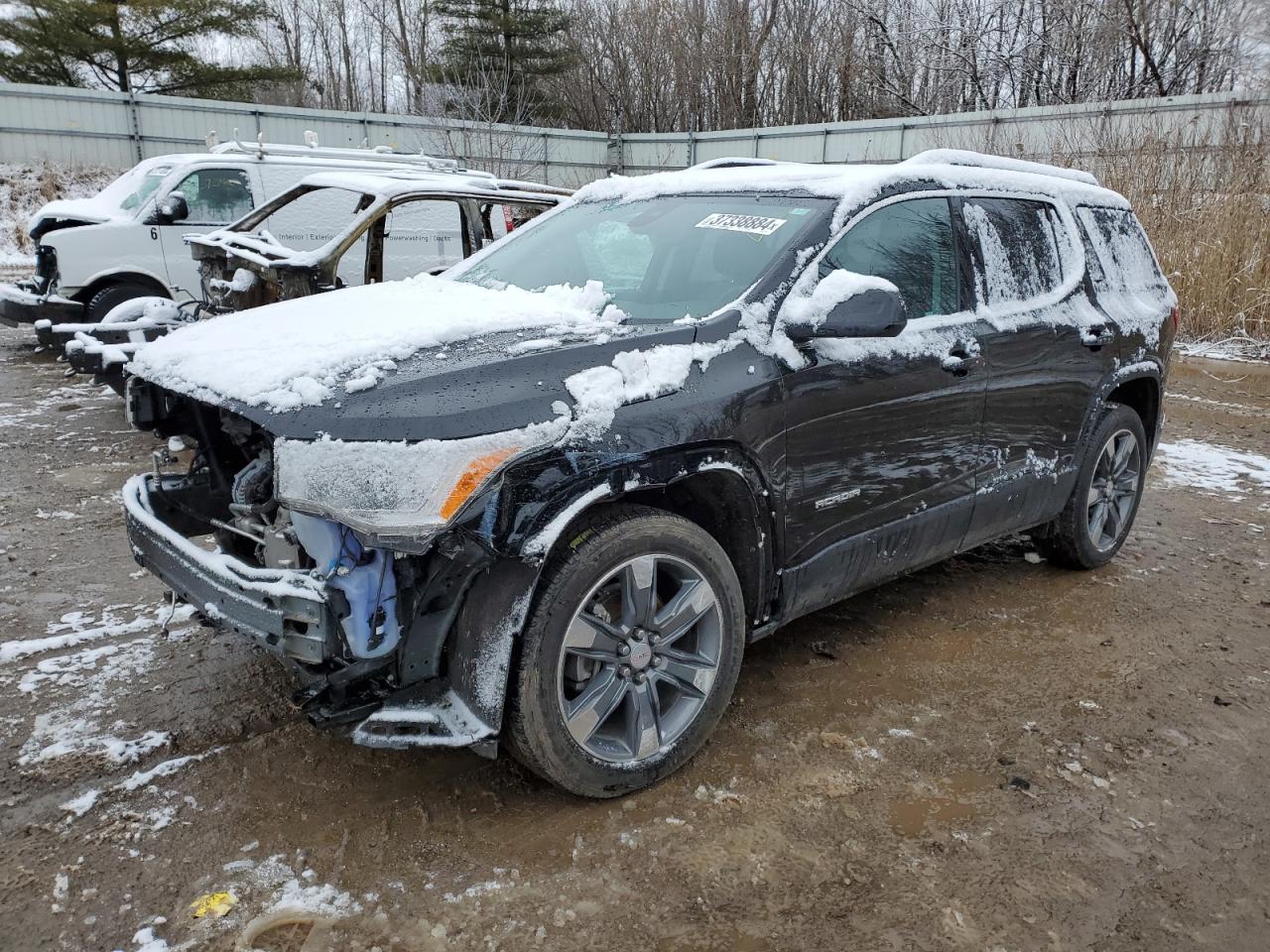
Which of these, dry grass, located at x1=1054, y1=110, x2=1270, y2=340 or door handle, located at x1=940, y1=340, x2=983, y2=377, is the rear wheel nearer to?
door handle, located at x1=940, y1=340, x2=983, y2=377

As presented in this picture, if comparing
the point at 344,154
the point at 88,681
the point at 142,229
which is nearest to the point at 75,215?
the point at 142,229

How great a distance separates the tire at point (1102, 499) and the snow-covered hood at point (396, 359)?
2639 mm

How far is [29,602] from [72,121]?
23768 mm

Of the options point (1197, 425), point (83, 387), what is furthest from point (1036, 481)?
point (83, 387)

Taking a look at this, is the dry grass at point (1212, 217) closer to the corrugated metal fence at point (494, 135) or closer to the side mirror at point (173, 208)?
the corrugated metal fence at point (494, 135)

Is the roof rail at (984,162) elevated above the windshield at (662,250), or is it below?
above

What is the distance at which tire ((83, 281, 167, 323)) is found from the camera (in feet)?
28.6

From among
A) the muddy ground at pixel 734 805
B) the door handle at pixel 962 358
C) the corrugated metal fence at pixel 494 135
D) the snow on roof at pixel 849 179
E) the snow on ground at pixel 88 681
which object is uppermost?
the corrugated metal fence at pixel 494 135

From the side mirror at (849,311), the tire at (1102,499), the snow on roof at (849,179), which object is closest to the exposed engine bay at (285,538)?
the side mirror at (849,311)

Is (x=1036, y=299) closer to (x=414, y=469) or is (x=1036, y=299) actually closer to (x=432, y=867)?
(x=414, y=469)

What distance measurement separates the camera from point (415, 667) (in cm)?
253

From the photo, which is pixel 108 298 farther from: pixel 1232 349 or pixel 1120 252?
pixel 1232 349

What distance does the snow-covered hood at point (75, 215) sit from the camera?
9.06 meters

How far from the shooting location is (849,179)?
3.37 m
